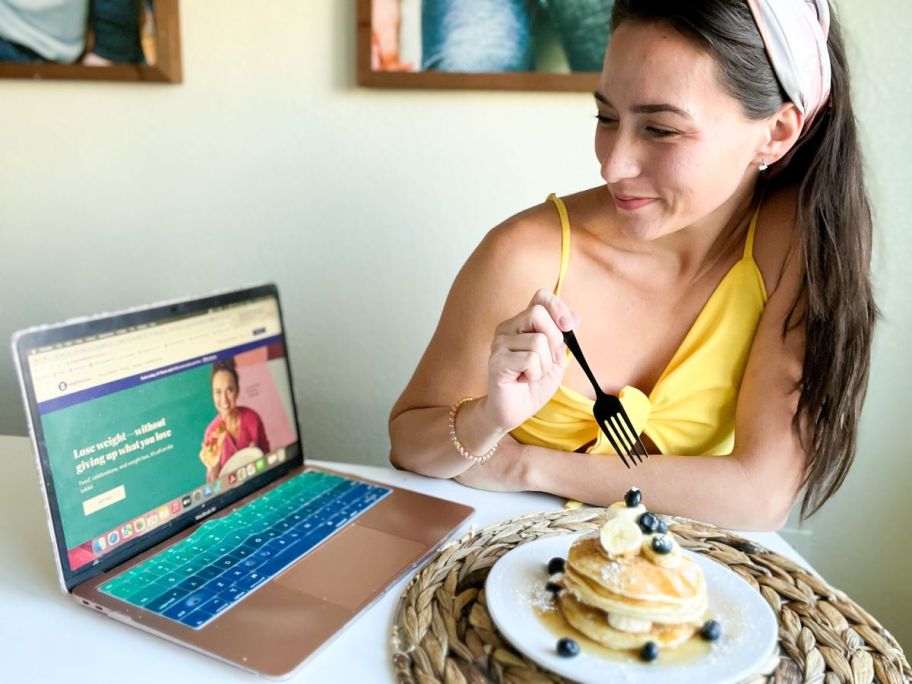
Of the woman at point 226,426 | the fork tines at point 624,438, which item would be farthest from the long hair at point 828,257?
the woman at point 226,426

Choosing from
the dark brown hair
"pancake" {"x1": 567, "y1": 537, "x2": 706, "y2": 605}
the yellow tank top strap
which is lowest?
"pancake" {"x1": 567, "y1": 537, "x2": 706, "y2": 605}

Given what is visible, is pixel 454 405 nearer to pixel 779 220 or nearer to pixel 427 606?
pixel 427 606

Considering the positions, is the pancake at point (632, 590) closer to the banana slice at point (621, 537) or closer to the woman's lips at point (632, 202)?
the banana slice at point (621, 537)

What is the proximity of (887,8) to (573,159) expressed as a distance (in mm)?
603

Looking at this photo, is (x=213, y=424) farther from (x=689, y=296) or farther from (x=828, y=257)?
(x=828, y=257)

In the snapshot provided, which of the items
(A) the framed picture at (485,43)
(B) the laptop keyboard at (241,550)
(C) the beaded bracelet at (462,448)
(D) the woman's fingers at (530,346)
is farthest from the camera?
(A) the framed picture at (485,43)

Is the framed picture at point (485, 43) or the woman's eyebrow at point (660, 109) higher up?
the framed picture at point (485, 43)

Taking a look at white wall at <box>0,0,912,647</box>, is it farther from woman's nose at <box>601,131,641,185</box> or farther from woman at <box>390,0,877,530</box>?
woman's nose at <box>601,131,641,185</box>

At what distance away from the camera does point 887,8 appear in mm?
1339

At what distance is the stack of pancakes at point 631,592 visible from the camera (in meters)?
0.64

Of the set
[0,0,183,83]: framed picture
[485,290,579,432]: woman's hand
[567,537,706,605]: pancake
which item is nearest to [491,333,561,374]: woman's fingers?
[485,290,579,432]: woman's hand

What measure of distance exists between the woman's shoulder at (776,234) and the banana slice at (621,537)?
55 cm

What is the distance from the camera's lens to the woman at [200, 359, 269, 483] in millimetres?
875

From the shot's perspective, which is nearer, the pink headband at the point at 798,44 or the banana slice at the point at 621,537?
the banana slice at the point at 621,537
